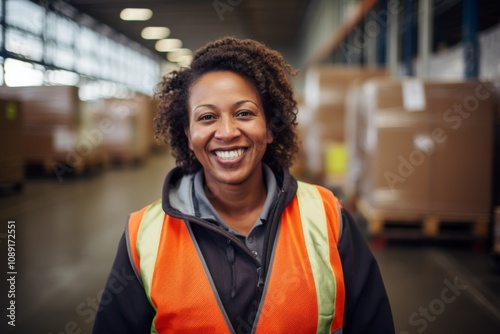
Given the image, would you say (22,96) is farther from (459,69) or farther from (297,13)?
(297,13)

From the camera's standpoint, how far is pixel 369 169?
446 centimetres

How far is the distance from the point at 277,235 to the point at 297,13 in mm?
18282

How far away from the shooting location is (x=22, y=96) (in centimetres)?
861

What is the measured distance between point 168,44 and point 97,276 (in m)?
22.9

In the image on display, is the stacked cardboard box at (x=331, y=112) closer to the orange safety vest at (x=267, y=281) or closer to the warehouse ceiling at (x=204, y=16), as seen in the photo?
the orange safety vest at (x=267, y=281)

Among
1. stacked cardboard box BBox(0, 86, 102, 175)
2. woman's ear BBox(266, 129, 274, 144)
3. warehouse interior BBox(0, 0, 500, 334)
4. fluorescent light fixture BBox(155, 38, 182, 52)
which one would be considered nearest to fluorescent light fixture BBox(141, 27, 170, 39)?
fluorescent light fixture BBox(155, 38, 182, 52)

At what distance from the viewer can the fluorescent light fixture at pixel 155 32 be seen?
19947mm

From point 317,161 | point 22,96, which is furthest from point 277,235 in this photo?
point 22,96

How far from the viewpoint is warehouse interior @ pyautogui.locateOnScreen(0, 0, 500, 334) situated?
9.91ft

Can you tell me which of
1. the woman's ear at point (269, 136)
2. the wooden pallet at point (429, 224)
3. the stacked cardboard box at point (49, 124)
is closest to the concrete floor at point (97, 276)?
the wooden pallet at point (429, 224)

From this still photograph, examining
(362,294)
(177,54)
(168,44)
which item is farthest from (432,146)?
(177,54)

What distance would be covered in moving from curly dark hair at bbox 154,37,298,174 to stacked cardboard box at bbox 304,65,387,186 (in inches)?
195

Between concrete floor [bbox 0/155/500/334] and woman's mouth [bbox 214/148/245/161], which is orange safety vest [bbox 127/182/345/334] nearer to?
woman's mouth [bbox 214/148/245/161]

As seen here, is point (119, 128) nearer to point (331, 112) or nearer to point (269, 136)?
Result: point (331, 112)
